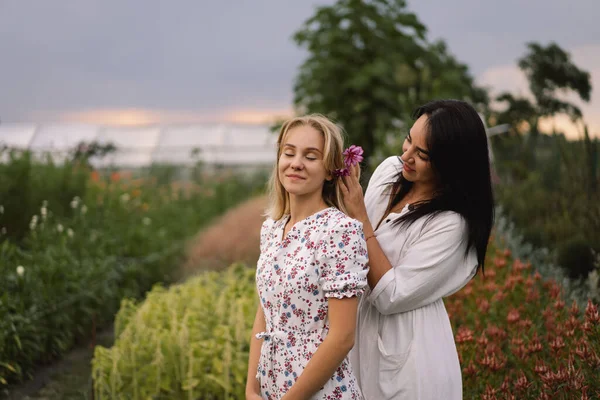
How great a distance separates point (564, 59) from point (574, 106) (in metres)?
2.30

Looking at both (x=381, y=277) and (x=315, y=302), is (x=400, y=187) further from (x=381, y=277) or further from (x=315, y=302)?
(x=315, y=302)

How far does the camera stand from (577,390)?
262 centimetres

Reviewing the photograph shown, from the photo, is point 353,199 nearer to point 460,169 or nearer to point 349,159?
point 349,159

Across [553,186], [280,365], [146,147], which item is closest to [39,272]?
[280,365]

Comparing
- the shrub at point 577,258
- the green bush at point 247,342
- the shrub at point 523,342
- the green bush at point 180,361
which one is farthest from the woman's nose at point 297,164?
the shrub at point 577,258

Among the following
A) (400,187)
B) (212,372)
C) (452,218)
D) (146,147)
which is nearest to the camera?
(452,218)

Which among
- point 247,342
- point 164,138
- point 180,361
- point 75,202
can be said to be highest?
point 164,138

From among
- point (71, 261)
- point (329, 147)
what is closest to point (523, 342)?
point (329, 147)

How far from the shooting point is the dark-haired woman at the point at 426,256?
7.34 ft

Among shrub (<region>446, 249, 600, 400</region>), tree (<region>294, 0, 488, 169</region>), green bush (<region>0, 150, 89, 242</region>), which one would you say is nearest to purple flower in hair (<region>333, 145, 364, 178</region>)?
shrub (<region>446, 249, 600, 400</region>)

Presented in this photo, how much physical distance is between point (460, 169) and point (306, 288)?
69 cm

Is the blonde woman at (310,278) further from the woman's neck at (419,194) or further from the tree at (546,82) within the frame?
the tree at (546,82)

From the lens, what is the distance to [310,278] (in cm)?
211

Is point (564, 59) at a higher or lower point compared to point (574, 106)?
higher
